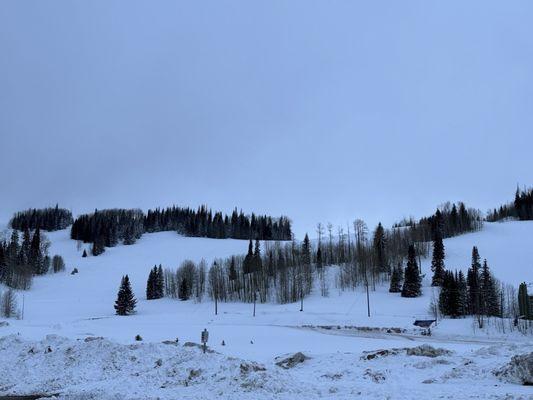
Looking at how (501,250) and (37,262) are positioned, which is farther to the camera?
(37,262)

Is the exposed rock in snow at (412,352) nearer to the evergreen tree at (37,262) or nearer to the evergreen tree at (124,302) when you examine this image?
the evergreen tree at (124,302)

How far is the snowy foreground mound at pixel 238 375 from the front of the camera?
16391 millimetres

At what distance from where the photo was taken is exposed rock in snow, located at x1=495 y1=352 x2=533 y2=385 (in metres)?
16.7

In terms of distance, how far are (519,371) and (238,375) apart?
9.81 m

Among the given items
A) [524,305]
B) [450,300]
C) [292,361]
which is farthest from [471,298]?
[292,361]

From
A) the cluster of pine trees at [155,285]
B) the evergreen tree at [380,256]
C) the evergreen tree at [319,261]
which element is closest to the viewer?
the evergreen tree at [380,256]

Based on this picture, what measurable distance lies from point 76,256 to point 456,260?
129 metres

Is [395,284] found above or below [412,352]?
below

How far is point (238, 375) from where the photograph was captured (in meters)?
18.1

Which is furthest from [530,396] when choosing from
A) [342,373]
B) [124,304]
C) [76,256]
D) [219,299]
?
[76,256]

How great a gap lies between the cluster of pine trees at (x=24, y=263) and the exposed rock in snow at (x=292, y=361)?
119269mm

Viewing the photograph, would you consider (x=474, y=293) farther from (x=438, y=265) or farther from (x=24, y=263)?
(x=24, y=263)

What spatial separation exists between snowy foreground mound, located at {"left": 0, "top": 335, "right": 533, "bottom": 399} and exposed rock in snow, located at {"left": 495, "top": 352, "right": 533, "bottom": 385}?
14.0 inches

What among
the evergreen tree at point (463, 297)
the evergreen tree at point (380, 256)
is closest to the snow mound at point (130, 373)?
the evergreen tree at point (463, 297)
